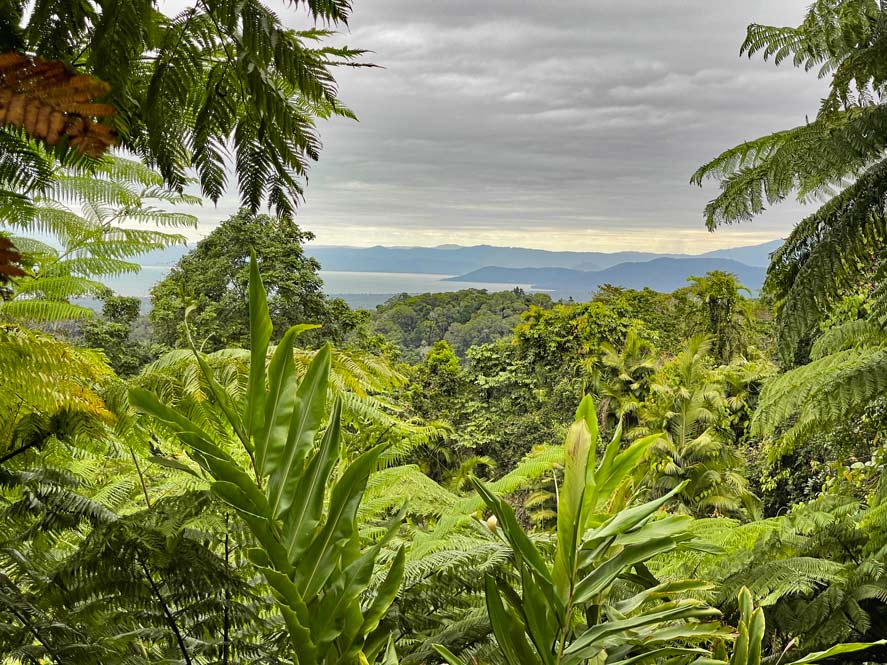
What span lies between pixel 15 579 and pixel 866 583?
2700mm

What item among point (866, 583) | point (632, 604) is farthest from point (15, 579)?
point (866, 583)

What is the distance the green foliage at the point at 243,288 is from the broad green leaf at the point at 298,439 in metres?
8.95

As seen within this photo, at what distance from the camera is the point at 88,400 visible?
5.23ft

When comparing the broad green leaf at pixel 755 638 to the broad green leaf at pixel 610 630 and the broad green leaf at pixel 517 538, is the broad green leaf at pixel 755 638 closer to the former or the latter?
the broad green leaf at pixel 610 630

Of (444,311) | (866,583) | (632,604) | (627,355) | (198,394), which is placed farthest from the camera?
(444,311)

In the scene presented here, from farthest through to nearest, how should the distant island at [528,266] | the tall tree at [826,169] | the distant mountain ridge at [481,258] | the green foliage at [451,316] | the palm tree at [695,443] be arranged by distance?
1. the distant mountain ridge at [481,258]
2. the distant island at [528,266]
3. the green foliage at [451,316]
4. the palm tree at [695,443]
5. the tall tree at [826,169]

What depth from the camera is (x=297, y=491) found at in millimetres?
836

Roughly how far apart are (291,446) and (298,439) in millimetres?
16

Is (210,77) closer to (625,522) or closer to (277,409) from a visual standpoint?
(277,409)

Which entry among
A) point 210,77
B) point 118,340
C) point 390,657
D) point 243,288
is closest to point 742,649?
point 390,657

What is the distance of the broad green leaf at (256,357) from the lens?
2.69ft

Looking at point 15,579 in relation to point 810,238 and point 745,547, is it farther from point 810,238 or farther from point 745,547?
point 810,238

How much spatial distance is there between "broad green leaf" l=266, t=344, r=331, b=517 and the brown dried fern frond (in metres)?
0.51

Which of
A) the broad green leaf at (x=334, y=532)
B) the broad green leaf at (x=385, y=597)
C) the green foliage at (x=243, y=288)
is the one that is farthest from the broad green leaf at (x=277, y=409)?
the green foliage at (x=243, y=288)
